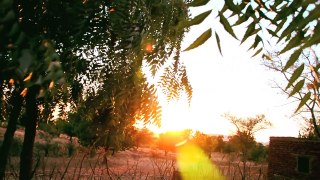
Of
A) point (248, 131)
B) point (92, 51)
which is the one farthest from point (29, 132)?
point (248, 131)

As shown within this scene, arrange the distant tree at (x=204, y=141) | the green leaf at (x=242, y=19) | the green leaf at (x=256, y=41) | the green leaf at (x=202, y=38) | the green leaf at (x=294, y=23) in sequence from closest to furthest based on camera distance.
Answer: the green leaf at (x=202, y=38)
the green leaf at (x=294, y=23)
the green leaf at (x=242, y=19)
the green leaf at (x=256, y=41)
the distant tree at (x=204, y=141)

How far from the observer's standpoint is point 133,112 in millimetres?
1694

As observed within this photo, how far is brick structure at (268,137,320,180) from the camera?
21453mm

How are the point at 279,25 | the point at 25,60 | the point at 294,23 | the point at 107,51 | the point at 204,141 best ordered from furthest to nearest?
the point at 204,141, the point at 107,51, the point at 279,25, the point at 294,23, the point at 25,60

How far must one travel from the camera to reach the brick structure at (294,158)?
2145 centimetres

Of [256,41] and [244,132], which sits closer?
[256,41]

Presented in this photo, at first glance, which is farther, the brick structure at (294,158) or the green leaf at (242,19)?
the brick structure at (294,158)

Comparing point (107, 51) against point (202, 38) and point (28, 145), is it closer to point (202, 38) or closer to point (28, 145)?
point (28, 145)

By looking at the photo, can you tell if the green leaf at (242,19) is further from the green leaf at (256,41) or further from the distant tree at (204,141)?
the distant tree at (204,141)

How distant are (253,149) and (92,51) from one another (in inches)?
1987

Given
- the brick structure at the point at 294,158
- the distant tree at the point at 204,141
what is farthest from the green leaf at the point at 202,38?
the distant tree at the point at 204,141

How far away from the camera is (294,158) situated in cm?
2267

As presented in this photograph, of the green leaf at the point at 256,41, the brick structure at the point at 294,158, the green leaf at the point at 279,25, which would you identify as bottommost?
the brick structure at the point at 294,158

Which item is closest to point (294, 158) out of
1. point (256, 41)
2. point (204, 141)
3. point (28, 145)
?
point (256, 41)
